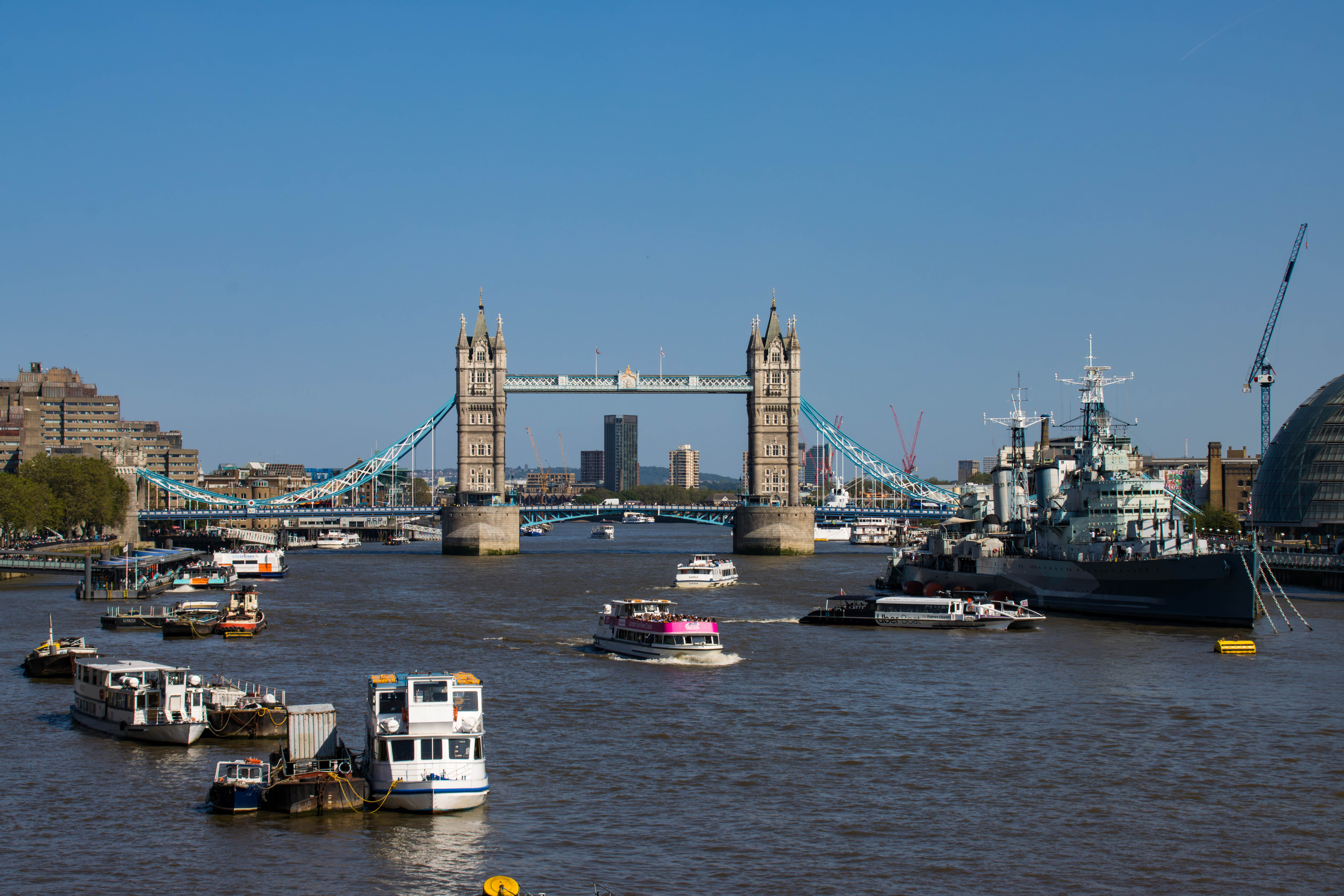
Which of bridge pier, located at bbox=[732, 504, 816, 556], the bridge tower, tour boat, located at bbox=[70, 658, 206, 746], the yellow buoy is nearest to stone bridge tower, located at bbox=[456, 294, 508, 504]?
the bridge tower

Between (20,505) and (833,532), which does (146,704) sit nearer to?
(20,505)

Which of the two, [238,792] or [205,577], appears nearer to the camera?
[238,792]

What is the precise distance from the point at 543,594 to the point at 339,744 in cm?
4584

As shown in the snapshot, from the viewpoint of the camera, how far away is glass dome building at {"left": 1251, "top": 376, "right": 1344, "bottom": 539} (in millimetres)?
92312

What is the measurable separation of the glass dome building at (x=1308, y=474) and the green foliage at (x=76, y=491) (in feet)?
290

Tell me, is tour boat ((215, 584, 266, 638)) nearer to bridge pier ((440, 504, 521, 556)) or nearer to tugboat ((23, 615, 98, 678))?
tugboat ((23, 615, 98, 678))

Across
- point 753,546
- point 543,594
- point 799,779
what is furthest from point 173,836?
point 753,546

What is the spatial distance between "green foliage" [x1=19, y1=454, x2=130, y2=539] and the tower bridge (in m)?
6.27

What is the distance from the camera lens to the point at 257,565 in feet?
290

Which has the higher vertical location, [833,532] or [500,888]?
[833,532]

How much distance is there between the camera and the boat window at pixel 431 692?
26.0 meters

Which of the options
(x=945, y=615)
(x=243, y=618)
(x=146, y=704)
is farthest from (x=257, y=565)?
(x=146, y=704)

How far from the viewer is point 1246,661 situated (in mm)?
45531

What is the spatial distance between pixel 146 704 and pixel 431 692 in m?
10.0
